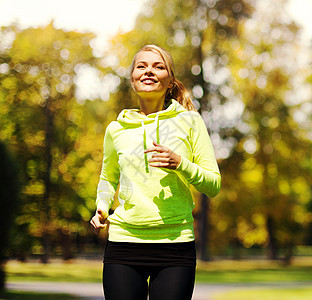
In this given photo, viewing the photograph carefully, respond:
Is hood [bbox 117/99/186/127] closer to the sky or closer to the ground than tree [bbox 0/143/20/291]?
closer to the sky

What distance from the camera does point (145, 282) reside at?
2922 millimetres

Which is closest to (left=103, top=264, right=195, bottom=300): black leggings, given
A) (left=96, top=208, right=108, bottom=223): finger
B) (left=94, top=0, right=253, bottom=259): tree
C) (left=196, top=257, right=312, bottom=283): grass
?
(left=96, top=208, right=108, bottom=223): finger

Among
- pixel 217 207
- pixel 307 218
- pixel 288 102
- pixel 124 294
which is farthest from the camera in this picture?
pixel 307 218

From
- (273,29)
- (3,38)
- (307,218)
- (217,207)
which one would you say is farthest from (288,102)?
(307,218)

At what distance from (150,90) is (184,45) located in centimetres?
2801

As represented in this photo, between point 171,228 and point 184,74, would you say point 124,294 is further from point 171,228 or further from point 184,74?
point 184,74

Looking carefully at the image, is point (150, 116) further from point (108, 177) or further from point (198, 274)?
point (198, 274)

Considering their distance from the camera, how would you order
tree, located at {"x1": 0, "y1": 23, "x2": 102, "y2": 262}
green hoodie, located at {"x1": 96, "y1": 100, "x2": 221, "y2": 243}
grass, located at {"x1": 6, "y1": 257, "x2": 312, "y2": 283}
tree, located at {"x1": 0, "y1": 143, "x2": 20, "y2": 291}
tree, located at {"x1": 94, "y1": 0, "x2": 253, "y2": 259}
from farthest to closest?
tree, located at {"x1": 94, "y1": 0, "x2": 253, "y2": 259}, tree, located at {"x1": 0, "y1": 23, "x2": 102, "y2": 262}, grass, located at {"x1": 6, "y1": 257, "x2": 312, "y2": 283}, tree, located at {"x1": 0, "y1": 143, "x2": 20, "y2": 291}, green hoodie, located at {"x1": 96, "y1": 100, "x2": 221, "y2": 243}

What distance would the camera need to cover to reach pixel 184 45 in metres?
30.6

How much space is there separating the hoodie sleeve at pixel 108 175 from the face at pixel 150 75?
30 centimetres

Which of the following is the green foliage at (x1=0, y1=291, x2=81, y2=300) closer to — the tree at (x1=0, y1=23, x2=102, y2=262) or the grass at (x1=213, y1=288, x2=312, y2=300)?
the grass at (x1=213, y1=288, x2=312, y2=300)

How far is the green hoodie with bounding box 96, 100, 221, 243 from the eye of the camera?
2949 millimetres

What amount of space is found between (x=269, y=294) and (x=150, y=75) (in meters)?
14.6

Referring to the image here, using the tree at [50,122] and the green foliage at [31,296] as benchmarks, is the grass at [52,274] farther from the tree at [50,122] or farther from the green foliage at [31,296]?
the green foliage at [31,296]
